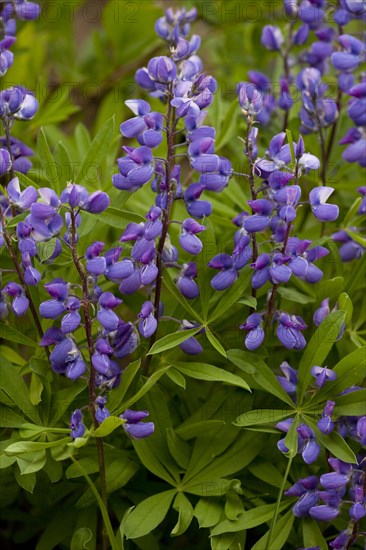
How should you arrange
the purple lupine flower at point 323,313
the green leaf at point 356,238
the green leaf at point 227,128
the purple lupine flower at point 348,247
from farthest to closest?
the green leaf at point 227,128 < the purple lupine flower at point 348,247 < the green leaf at point 356,238 < the purple lupine flower at point 323,313

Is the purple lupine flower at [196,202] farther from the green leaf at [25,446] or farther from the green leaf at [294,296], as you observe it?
the green leaf at [25,446]

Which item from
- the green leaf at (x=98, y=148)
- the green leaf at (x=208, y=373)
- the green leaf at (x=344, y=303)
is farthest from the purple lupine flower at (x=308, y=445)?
the green leaf at (x=98, y=148)

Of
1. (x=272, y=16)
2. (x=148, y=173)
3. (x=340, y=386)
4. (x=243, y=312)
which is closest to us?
(x=148, y=173)

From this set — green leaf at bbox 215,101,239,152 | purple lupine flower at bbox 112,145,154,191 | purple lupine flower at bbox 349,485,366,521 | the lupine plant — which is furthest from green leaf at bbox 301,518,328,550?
green leaf at bbox 215,101,239,152

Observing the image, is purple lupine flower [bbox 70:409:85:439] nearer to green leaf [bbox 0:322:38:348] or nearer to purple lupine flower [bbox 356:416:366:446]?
green leaf [bbox 0:322:38:348]

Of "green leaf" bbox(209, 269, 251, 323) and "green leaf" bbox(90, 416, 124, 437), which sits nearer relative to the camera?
"green leaf" bbox(90, 416, 124, 437)

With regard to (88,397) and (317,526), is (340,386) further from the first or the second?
(88,397)

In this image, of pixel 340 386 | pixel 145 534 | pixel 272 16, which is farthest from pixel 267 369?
pixel 272 16
